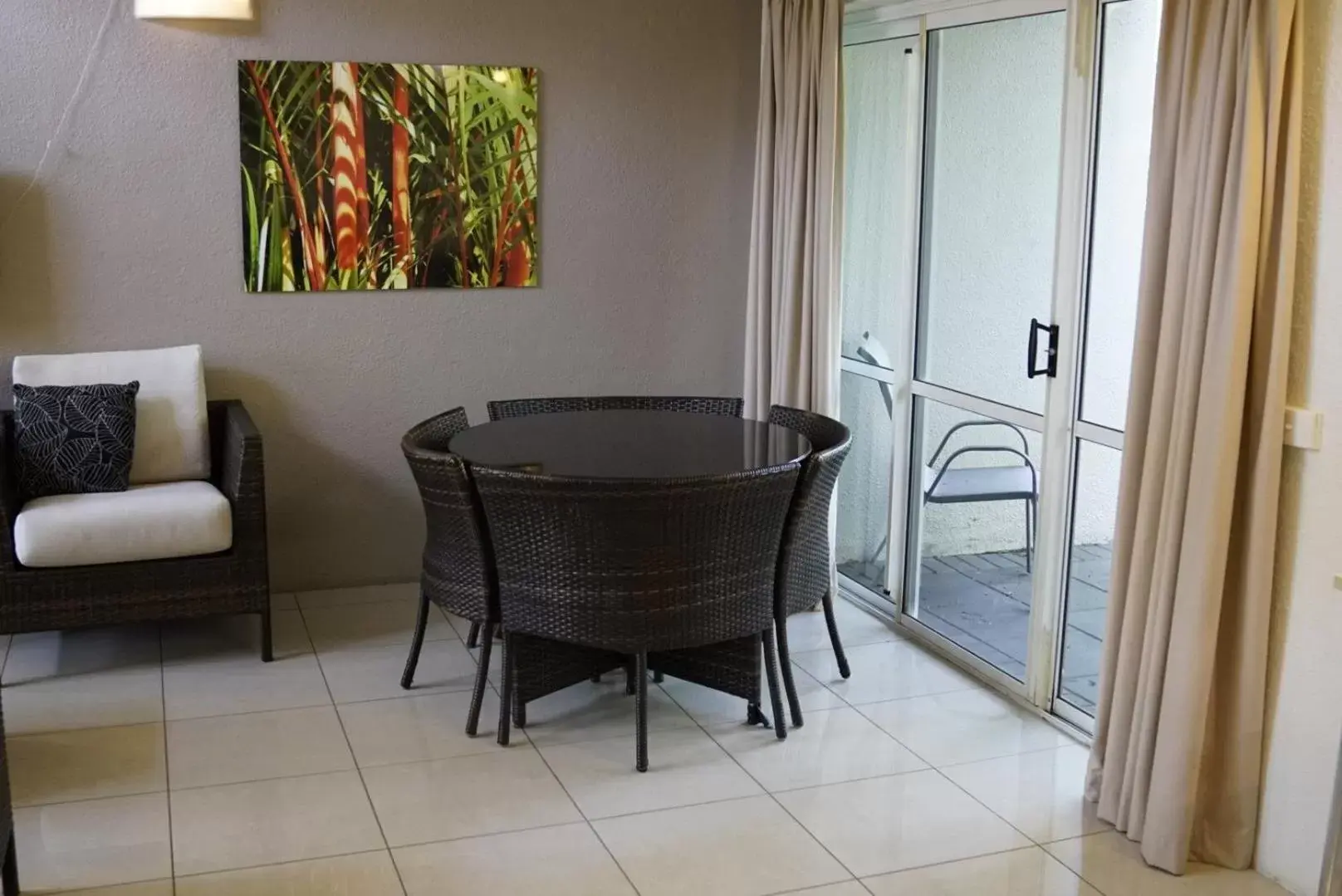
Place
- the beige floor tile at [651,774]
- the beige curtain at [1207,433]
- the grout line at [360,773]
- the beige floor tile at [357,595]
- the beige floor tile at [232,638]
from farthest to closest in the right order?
the beige floor tile at [357,595] < the beige floor tile at [232,638] < the beige floor tile at [651,774] < the grout line at [360,773] < the beige curtain at [1207,433]

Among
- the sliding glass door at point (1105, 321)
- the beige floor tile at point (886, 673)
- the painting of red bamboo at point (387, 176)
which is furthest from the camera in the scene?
the painting of red bamboo at point (387, 176)

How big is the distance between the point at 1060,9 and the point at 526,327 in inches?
92.3

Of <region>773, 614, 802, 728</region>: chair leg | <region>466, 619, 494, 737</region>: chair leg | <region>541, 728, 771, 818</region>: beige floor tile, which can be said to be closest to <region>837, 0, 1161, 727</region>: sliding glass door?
<region>773, 614, 802, 728</region>: chair leg

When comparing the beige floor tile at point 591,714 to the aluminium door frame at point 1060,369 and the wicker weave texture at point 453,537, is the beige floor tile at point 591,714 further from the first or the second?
the aluminium door frame at point 1060,369

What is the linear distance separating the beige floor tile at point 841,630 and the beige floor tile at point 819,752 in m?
0.61

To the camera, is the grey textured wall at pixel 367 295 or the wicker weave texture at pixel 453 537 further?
the grey textured wall at pixel 367 295

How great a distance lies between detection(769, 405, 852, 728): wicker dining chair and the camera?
3885 millimetres

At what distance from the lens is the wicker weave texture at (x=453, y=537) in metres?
3.76

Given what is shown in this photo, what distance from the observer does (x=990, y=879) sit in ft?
10.4

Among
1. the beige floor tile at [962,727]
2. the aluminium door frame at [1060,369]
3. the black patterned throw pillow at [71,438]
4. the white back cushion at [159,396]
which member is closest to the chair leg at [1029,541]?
the aluminium door frame at [1060,369]

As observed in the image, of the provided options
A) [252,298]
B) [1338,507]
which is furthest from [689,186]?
[1338,507]

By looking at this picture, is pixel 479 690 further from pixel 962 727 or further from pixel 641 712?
pixel 962 727

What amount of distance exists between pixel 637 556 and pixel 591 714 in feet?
2.32

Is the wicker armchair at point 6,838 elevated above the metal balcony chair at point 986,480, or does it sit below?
below
